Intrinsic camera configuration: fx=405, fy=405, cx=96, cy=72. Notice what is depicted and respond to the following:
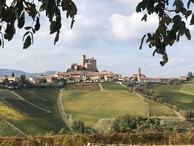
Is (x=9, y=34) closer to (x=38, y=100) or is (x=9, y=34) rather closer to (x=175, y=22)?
(x=175, y=22)

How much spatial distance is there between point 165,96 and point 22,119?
49.0m

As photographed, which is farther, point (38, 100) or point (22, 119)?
point (38, 100)

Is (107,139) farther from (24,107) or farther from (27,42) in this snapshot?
(24,107)

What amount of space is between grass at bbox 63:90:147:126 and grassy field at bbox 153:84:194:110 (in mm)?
9753

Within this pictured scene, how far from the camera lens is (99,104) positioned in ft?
326

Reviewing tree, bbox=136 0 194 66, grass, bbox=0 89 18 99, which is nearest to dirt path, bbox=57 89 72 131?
grass, bbox=0 89 18 99

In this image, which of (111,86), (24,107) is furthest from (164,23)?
(111,86)

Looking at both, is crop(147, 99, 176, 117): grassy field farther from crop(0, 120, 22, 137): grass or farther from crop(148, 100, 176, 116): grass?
crop(0, 120, 22, 137): grass

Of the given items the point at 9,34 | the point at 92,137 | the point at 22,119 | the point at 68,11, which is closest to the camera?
the point at 68,11

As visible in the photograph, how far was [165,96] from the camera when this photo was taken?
366 ft

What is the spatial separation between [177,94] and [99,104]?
92.7 ft

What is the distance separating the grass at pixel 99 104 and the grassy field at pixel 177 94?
9753 millimetres

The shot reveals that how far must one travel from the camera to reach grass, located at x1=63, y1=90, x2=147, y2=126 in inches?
3494

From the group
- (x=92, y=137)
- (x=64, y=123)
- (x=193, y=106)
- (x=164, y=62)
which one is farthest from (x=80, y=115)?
(x=164, y=62)
